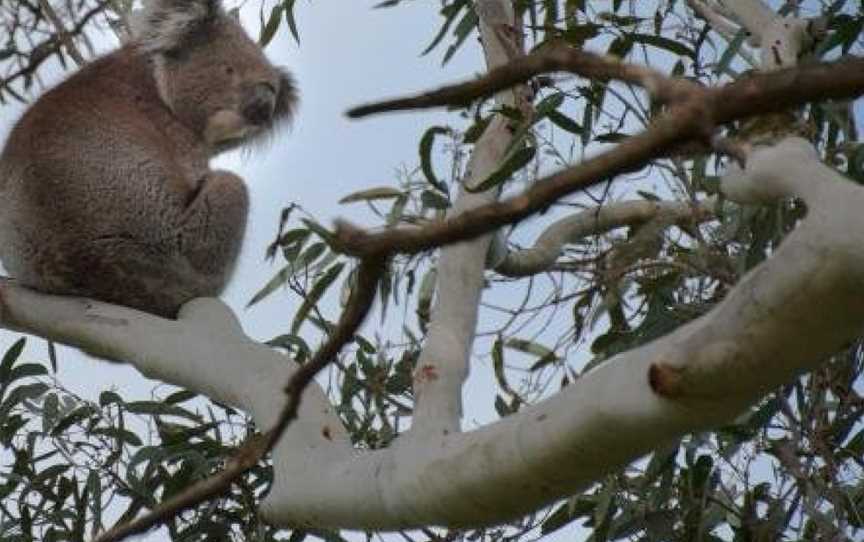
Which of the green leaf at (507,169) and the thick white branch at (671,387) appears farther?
the green leaf at (507,169)

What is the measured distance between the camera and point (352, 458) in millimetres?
1704

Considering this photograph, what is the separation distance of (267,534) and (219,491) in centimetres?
178

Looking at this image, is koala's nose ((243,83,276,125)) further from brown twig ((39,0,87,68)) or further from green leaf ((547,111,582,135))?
green leaf ((547,111,582,135))

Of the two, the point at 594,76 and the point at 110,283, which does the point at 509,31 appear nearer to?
the point at 110,283

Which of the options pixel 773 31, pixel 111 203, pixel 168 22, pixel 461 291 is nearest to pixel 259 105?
pixel 168 22

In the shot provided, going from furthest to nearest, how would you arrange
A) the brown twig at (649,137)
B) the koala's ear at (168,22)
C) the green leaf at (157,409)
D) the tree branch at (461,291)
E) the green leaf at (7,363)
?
1. the koala's ear at (168,22)
2. the green leaf at (7,363)
3. the green leaf at (157,409)
4. the tree branch at (461,291)
5. the brown twig at (649,137)

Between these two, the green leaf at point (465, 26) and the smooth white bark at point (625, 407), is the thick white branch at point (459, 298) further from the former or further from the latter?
the green leaf at point (465, 26)

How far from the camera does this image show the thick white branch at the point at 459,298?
5.87 ft

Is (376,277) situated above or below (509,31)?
below

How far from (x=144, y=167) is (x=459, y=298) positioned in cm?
151

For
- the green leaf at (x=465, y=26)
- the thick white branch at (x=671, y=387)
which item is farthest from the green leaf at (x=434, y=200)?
the thick white branch at (x=671, y=387)

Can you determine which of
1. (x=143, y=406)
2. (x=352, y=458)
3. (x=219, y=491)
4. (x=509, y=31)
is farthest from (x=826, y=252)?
(x=143, y=406)

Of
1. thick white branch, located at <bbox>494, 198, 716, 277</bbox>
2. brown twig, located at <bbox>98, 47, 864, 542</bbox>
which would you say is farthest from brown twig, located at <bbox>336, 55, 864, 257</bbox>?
thick white branch, located at <bbox>494, 198, 716, 277</bbox>

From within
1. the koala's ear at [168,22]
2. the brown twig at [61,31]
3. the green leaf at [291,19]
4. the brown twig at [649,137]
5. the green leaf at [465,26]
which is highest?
the brown twig at [61,31]
